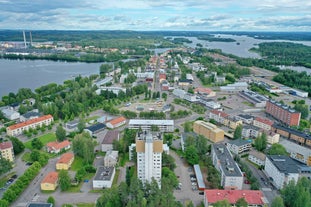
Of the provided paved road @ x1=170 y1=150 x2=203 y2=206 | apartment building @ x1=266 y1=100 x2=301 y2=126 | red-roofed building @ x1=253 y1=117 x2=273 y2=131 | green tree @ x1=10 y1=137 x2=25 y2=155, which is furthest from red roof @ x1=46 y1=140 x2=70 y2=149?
apartment building @ x1=266 y1=100 x2=301 y2=126

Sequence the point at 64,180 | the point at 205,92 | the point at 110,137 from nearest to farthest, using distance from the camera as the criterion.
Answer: the point at 64,180 → the point at 110,137 → the point at 205,92

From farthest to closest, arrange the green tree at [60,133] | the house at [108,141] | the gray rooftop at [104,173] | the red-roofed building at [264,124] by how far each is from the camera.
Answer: the red-roofed building at [264,124]
the green tree at [60,133]
the house at [108,141]
the gray rooftop at [104,173]

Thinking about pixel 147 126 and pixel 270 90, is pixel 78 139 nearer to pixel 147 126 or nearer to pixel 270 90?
pixel 147 126

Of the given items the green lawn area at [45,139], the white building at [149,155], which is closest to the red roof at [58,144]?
the green lawn area at [45,139]

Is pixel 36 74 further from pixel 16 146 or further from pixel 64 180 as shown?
pixel 64 180

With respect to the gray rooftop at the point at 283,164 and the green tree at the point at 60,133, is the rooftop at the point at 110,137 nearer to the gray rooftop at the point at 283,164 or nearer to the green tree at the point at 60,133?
the green tree at the point at 60,133

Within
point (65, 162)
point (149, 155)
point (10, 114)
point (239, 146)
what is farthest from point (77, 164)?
point (10, 114)

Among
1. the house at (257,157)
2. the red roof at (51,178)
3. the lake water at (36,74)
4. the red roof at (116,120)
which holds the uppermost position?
the lake water at (36,74)
